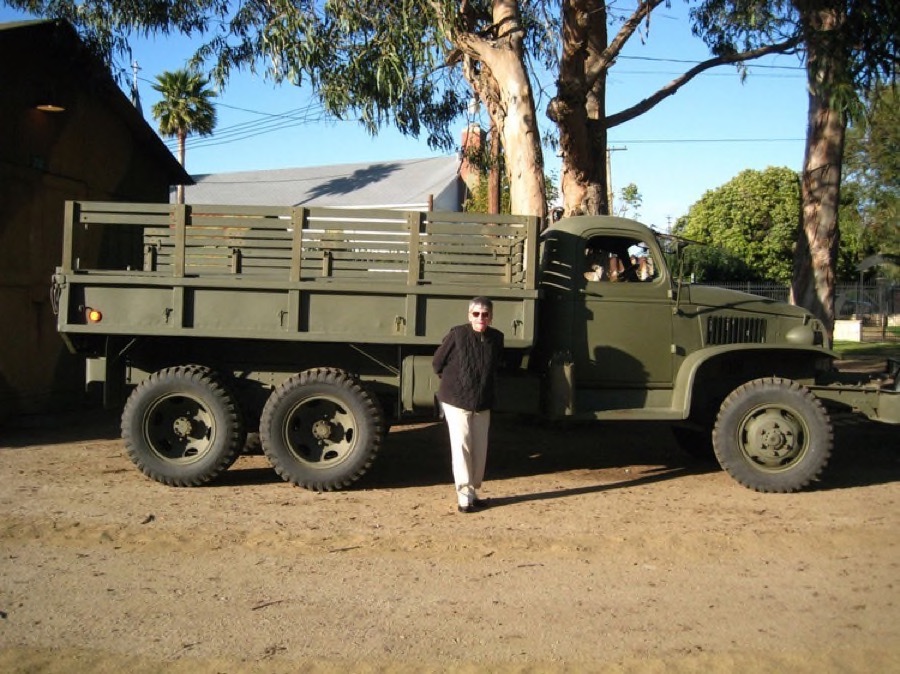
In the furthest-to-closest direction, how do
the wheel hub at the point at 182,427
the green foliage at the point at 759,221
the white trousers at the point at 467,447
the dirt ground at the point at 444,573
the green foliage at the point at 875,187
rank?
1. the green foliage at the point at 759,221
2. the green foliage at the point at 875,187
3. the wheel hub at the point at 182,427
4. the white trousers at the point at 467,447
5. the dirt ground at the point at 444,573

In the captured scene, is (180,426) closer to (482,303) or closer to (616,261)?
(482,303)

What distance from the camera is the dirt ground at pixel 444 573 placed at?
4.39 meters

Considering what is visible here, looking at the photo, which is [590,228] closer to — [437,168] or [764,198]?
[437,168]

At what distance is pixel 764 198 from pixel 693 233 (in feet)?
14.7

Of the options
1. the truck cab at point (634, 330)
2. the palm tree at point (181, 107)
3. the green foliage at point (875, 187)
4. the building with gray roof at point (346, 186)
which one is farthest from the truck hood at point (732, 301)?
the palm tree at point (181, 107)

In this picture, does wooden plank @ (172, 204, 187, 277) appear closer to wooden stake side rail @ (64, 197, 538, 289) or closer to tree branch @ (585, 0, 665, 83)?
wooden stake side rail @ (64, 197, 538, 289)

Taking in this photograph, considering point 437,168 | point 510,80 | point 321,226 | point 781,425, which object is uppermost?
point 437,168

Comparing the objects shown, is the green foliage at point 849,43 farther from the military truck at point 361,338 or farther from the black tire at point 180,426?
the black tire at point 180,426

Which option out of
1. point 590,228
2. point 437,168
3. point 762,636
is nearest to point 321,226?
point 590,228

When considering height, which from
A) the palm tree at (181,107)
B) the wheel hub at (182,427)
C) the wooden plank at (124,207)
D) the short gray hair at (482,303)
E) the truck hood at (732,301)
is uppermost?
the palm tree at (181,107)

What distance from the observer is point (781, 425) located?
7.72 m

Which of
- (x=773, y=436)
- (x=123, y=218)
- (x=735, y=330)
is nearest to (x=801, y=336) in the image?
(x=735, y=330)

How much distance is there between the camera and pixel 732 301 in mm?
8320

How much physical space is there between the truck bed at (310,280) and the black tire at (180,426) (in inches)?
18.0
